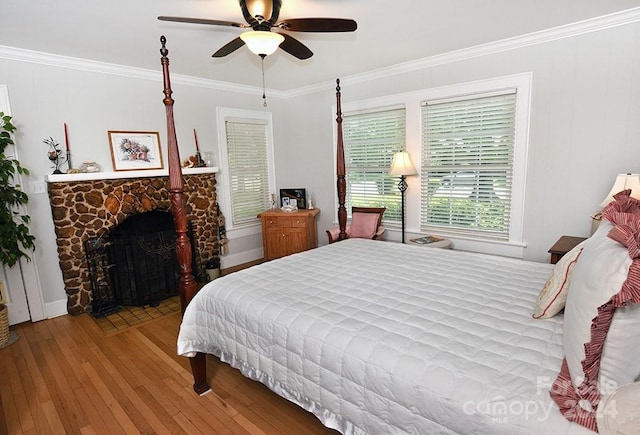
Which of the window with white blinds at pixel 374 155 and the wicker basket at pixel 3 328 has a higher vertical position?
the window with white blinds at pixel 374 155

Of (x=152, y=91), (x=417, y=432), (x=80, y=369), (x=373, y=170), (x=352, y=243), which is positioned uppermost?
(x=152, y=91)

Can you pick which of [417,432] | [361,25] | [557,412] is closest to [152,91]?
[361,25]

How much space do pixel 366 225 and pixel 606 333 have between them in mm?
3354

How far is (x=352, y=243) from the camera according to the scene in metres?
A: 3.21

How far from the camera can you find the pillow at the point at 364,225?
428cm

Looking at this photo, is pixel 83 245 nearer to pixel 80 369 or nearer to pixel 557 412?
pixel 80 369

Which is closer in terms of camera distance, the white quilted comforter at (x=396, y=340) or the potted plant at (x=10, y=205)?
the white quilted comforter at (x=396, y=340)

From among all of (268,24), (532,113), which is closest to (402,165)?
(532,113)

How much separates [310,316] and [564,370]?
1.02 metres

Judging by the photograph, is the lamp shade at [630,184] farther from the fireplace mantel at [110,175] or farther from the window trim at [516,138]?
the fireplace mantel at [110,175]

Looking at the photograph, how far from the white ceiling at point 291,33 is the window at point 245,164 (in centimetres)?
115

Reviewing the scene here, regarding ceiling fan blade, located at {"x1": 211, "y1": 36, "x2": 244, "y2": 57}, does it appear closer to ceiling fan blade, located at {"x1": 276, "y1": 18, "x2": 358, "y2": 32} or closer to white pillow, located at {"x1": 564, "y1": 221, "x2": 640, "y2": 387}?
ceiling fan blade, located at {"x1": 276, "y1": 18, "x2": 358, "y2": 32}

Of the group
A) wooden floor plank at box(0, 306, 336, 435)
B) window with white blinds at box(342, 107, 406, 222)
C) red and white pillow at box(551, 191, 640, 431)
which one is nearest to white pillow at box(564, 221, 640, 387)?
red and white pillow at box(551, 191, 640, 431)

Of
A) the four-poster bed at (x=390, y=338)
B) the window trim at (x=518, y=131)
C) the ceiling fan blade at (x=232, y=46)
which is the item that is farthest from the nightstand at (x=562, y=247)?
the ceiling fan blade at (x=232, y=46)
